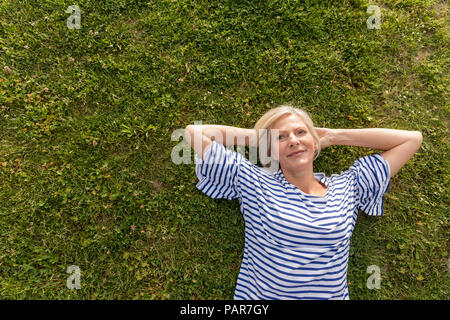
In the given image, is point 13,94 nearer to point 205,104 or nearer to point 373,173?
point 205,104

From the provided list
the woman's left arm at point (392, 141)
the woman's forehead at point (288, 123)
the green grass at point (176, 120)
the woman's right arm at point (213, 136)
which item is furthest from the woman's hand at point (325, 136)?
the woman's right arm at point (213, 136)

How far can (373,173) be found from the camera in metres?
3.00

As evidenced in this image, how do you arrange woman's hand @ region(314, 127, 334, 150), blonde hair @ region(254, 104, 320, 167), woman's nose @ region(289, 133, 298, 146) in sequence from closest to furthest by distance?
1. woman's nose @ region(289, 133, 298, 146)
2. blonde hair @ region(254, 104, 320, 167)
3. woman's hand @ region(314, 127, 334, 150)

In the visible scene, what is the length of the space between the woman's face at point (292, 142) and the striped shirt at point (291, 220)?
29 centimetres

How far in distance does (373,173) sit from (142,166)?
2846 mm

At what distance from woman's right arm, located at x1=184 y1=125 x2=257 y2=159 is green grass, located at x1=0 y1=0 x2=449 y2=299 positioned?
1.79ft

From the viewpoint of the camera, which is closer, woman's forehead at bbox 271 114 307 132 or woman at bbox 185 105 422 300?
woman at bbox 185 105 422 300

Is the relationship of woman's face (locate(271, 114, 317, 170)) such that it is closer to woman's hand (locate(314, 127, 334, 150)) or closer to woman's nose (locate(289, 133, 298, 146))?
woman's nose (locate(289, 133, 298, 146))

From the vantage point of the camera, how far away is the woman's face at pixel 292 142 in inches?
113

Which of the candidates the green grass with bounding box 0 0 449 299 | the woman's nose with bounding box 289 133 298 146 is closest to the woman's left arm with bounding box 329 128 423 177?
the green grass with bounding box 0 0 449 299

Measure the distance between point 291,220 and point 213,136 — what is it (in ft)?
4.09

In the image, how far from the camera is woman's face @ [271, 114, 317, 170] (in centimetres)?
288

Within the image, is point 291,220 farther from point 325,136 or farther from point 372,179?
point 325,136
